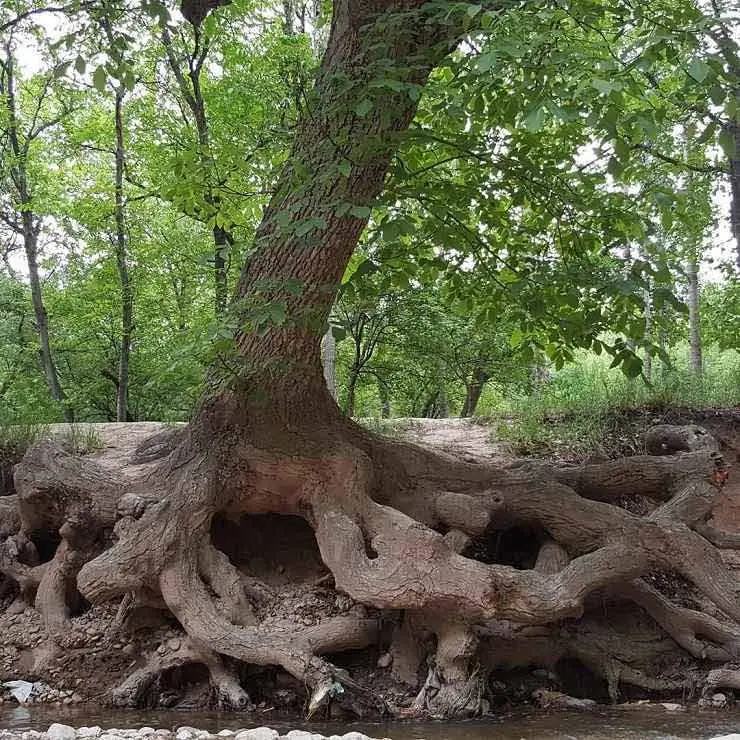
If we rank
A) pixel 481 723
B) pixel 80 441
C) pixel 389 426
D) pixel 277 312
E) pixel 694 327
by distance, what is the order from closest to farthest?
1. pixel 277 312
2. pixel 481 723
3. pixel 80 441
4. pixel 389 426
5. pixel 694 327

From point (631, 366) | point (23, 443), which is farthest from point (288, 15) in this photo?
point (631, 366)

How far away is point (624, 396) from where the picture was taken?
31.4 feet

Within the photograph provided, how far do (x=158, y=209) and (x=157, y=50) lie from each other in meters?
6.61

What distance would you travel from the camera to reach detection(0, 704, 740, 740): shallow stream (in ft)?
15.2

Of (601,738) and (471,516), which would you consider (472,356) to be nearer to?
(471,516)

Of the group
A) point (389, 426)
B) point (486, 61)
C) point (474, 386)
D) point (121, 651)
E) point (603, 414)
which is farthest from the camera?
point (474, 386)

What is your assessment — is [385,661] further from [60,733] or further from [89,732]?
[60,733]

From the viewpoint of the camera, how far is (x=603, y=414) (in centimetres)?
941

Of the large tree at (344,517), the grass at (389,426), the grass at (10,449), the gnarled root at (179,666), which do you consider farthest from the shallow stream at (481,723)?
the grass at (389,426)

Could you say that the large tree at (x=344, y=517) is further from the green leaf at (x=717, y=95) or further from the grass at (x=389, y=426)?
the grass at (x=389, y=426)

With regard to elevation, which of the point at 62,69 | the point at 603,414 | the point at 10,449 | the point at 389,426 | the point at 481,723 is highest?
the point at 62,69

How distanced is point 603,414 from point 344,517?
456cm

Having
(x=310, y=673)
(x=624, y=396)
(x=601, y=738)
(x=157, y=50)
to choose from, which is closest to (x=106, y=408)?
(x=157, y=50)

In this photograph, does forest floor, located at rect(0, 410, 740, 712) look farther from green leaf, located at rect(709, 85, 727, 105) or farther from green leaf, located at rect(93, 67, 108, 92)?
green leaf, located at rect(709, 85, 727, 105)
